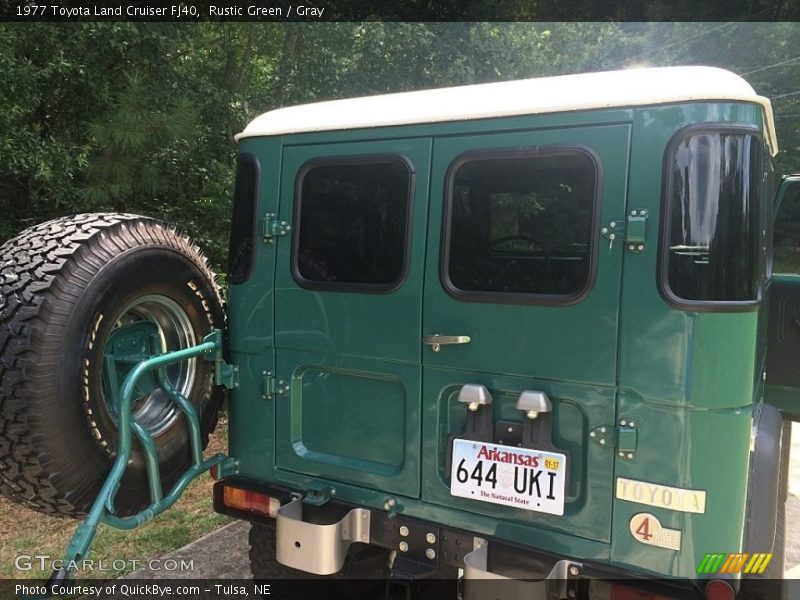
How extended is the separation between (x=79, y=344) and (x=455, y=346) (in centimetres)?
147

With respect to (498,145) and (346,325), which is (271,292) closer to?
(346,325)

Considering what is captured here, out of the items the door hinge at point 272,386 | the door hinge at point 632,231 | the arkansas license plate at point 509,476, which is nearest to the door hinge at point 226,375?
the door hinge at point 272,386

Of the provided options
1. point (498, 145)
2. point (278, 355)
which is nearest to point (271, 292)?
point (278, 355)

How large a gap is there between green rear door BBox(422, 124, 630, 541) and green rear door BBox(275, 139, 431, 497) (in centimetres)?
10

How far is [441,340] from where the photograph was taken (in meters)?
2.67

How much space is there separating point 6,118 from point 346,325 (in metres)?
4.04

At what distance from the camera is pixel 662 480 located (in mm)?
2357

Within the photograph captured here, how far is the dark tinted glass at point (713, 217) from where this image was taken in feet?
7.50

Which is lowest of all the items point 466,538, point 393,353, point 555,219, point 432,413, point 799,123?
point 466,538

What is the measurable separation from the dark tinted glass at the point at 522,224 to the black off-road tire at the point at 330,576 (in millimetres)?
1419

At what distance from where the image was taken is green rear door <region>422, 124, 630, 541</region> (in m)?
2.43

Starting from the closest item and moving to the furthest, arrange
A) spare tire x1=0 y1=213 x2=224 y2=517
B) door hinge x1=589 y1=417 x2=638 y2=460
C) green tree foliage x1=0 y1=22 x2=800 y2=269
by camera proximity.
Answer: door hinge x1=589 y1=417 x2=638 y2=460
spare tire x1=0 y1=213 x2=224 y2=517
green tree foliage x1=0 y1=22 x2=800 y2=269

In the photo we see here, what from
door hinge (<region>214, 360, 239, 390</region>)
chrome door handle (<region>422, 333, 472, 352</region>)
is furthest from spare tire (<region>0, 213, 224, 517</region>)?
chrome door handle (<region>422, 333, 472, 352</region>)

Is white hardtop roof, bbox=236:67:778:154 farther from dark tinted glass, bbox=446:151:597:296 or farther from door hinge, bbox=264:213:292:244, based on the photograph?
door hinge, bbox=264:213:292:244
